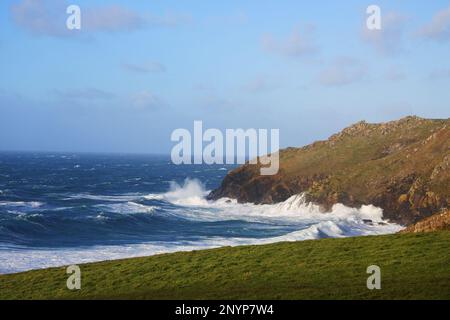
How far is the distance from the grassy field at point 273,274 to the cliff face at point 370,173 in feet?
143

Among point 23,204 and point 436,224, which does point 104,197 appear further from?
point 436,224

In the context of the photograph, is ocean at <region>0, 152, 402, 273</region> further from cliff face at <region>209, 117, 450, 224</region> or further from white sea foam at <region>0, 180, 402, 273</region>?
cliff face at <region>209, 117, 450, 224</region>

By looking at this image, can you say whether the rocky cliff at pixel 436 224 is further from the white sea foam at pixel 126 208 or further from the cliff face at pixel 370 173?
the white sea foam at pixel 126 208

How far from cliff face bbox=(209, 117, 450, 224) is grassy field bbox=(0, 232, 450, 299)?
143ft

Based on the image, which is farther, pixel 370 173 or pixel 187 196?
pixel 187 196

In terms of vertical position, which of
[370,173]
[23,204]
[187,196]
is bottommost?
[23,204]

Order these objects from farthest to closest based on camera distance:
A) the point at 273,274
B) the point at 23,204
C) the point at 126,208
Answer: the point at 23,204, the point at 126,208, the point at 273,274

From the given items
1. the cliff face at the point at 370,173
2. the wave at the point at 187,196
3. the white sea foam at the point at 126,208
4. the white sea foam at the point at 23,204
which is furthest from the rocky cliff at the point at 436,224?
the wave at the point at 187,196

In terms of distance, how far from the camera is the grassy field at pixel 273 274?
19.8 metres

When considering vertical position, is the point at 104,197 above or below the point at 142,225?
above

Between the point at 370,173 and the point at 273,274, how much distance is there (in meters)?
64.9

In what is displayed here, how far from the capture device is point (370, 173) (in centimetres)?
8525

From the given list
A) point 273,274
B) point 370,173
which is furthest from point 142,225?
point 273,274

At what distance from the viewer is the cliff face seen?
72688 mm
